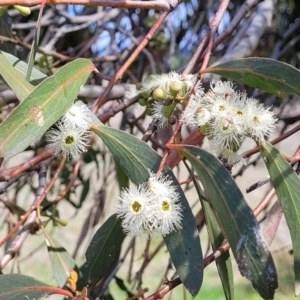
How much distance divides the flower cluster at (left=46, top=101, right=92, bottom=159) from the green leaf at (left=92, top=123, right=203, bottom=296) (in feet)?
0.09

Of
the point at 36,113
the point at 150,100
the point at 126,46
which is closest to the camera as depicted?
the point at 36,113

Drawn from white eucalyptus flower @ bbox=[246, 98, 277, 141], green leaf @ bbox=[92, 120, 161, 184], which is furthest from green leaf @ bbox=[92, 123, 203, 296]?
white eucalyptus flower @ bbox=[246, 98, 277, 141]

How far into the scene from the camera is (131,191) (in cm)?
58

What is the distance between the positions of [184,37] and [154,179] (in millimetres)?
1601

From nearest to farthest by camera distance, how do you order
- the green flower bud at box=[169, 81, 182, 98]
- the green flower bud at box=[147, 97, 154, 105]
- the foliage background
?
1. the green flower bud at box=[169, 81, 182, 98]
2. the green flower bud at box=[147, 97, 154, 105]
3. the foliage background

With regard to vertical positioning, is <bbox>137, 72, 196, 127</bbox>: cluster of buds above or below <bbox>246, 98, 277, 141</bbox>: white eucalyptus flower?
above

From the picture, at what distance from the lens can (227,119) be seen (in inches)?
22.6

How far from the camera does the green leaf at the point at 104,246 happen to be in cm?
72

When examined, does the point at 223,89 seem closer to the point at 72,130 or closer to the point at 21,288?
the point at 72,130

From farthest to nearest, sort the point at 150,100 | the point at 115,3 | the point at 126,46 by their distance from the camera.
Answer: the point at 126,46
the point at 150,100
the point at 115,3

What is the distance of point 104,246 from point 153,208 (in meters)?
0.20

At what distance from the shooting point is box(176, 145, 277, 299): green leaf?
545mm

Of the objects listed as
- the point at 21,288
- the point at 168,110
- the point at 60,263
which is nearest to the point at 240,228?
the point at 168,110

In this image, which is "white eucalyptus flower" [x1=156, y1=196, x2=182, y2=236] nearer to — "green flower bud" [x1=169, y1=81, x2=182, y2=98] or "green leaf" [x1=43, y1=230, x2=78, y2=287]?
"green flower bud" [x1=169, y1=81, x2=182, y2=98]
